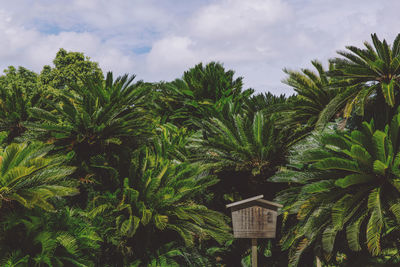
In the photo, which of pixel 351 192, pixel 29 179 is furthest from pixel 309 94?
pixel 29 179

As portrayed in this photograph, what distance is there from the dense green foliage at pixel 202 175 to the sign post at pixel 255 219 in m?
1.88

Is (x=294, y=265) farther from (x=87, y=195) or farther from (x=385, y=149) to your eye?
(x=87, y=195)

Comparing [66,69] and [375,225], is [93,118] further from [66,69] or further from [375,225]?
[66,69]

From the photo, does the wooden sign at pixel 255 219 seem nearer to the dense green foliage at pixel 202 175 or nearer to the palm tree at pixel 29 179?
the dense green foliage at pixel 202 175

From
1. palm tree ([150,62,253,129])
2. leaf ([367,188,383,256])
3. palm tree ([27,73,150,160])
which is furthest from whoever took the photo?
palm tree ([150,62,253,129])

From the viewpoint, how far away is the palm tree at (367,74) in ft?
32.8

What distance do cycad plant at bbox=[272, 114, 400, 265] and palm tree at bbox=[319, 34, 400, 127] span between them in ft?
2.69

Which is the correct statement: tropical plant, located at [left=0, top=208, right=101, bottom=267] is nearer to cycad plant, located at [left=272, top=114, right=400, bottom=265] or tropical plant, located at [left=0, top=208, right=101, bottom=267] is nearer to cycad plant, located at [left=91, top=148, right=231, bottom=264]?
cycad plant, located at [left=91, top=148, right=231, bottom=264]

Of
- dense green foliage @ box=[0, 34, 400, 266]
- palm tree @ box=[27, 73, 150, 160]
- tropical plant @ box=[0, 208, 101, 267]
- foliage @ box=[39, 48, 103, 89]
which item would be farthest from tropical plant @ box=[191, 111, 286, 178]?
foliage @ box=[39, 48, 103, 89]

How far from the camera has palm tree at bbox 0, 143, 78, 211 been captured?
757 centimetres

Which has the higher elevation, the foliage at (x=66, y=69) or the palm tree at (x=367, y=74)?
the foliage at (x=66, y=69)

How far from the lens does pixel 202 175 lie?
484 inches

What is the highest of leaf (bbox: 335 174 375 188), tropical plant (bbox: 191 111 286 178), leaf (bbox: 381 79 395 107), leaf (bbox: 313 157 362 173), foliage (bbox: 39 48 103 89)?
foliage (bbox: 39 48 103 89)

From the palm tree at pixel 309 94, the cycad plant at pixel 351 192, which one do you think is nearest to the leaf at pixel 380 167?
the cycad plant at pixel 351 192
